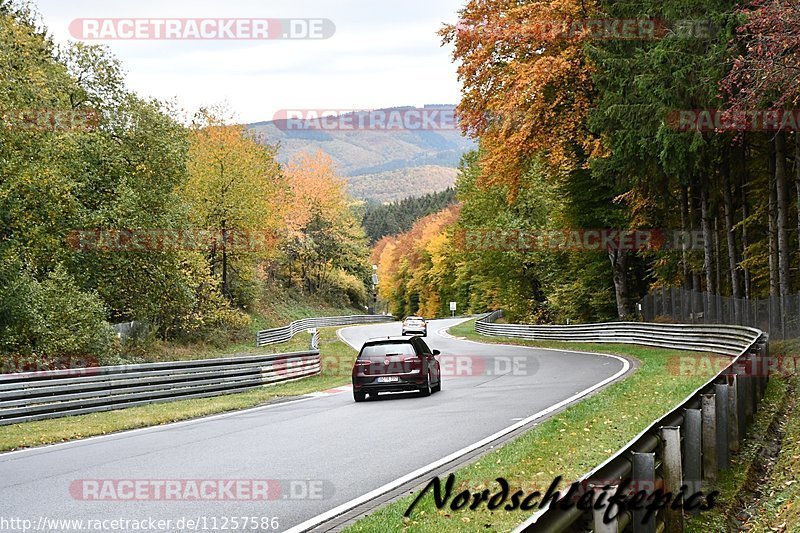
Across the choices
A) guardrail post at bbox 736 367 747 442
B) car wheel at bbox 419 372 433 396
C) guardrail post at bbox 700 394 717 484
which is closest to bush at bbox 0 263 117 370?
car wheel at bbox 419 372 433 396

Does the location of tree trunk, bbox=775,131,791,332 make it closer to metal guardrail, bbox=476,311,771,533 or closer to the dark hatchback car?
metal guardrail, bbox=476,311,771,533

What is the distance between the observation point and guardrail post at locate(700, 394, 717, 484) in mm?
8805

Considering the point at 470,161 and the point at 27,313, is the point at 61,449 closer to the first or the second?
the point at 27,313

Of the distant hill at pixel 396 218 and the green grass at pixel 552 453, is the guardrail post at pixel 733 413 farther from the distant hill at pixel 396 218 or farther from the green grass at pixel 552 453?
the distant hill at pixel 396 218

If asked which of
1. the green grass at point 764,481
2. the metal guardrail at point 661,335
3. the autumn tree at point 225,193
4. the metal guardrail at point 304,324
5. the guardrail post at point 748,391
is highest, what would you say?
the autumn tree at point 225,193

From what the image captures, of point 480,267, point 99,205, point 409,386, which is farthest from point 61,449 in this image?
point 480,267

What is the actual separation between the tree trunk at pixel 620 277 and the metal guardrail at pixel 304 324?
22316mm

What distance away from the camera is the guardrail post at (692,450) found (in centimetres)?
794

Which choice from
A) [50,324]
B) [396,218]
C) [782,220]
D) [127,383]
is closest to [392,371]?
[127,383]

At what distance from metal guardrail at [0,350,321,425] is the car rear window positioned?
493cm

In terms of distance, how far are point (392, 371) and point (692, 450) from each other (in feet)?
40.9

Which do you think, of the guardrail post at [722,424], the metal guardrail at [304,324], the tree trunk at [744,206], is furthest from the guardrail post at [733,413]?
the metal guardrail at [304,324]

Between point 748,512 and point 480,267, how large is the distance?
51.9 metres

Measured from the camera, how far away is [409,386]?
2006 centimetres
